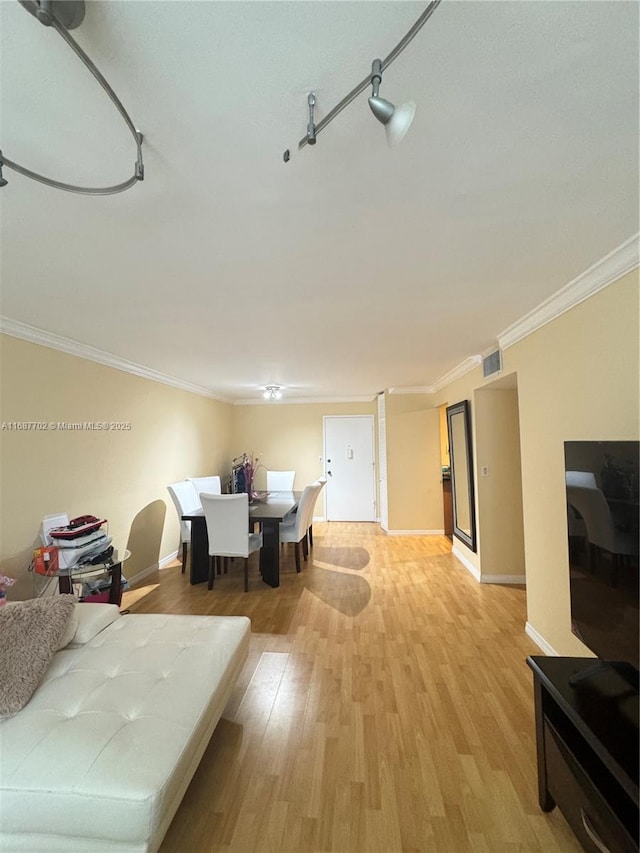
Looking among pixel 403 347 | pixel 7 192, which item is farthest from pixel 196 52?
pixel 403 347

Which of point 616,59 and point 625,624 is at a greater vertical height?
point 616,59

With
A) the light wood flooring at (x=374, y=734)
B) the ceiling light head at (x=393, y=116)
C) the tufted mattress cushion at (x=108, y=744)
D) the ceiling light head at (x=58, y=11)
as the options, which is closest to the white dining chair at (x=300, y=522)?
the light wood flooring at (x=374, y=734)

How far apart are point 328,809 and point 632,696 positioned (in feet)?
3.88

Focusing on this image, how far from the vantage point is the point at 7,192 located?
3.89ft

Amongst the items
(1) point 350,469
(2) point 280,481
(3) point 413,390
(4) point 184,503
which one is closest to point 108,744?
(4) point 184,503

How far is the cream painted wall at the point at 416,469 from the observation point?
5.50 m


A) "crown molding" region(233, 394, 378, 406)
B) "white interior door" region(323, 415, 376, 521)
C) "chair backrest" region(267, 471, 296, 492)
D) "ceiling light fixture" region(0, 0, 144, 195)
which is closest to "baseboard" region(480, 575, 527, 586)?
"white interior door" region(323, 415, 376, 521)

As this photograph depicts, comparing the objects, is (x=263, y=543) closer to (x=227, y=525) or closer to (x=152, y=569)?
(x=227, y=525)

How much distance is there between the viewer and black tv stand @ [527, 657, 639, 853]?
3.28 feet

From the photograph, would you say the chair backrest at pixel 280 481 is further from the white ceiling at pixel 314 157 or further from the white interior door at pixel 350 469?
the white ceiling at pixel 314 157

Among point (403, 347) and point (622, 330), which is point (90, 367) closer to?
point (403, 347)

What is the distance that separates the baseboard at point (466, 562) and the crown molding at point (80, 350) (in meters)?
4.06

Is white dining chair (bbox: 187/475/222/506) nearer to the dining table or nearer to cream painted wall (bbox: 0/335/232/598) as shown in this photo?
cream painted wall (bbox: 0/335/232/598)

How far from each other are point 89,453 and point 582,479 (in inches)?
141
